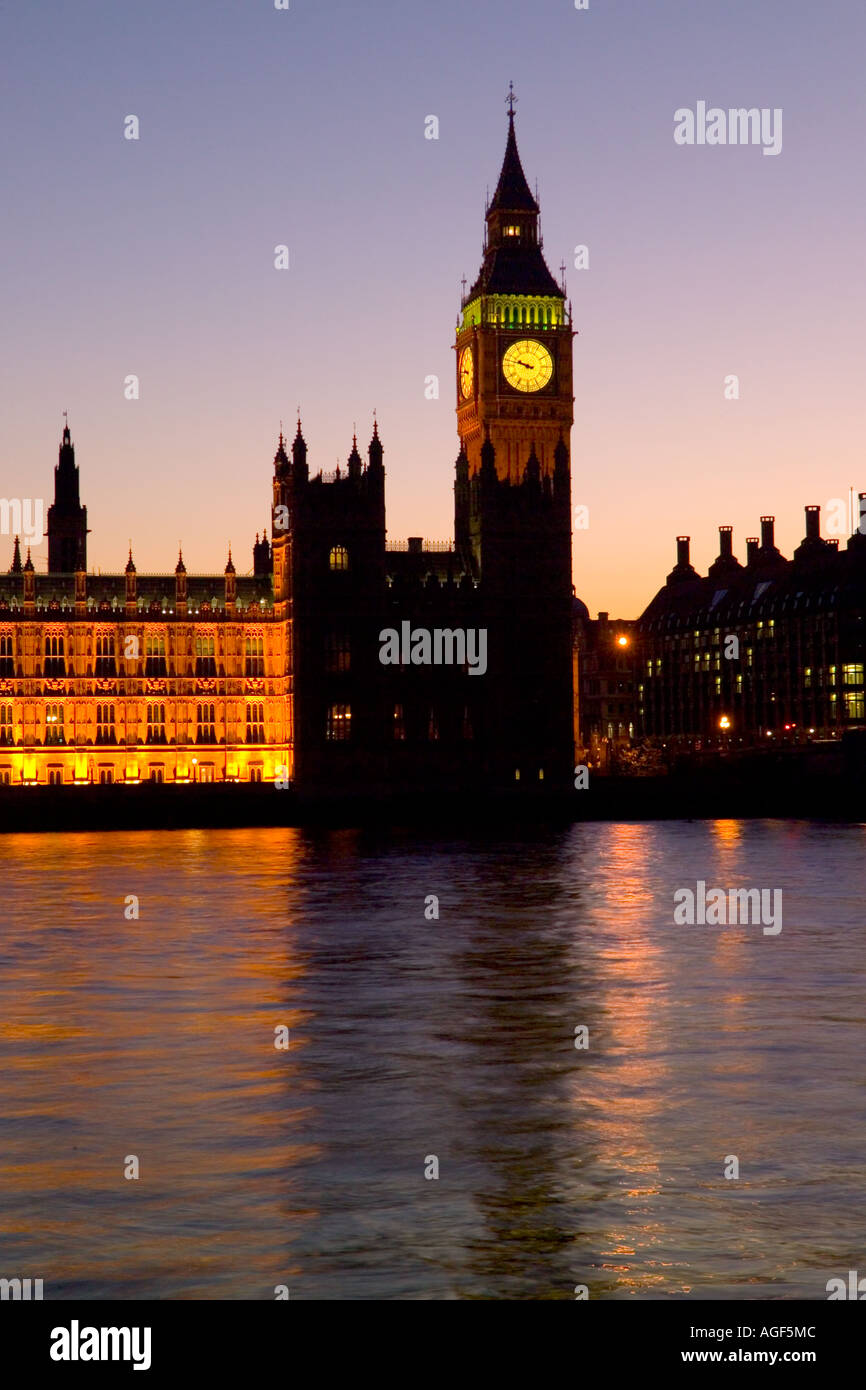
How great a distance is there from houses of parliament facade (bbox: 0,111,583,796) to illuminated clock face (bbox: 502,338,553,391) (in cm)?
1874

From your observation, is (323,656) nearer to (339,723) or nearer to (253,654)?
(339,723)

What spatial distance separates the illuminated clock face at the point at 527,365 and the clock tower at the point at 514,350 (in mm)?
74

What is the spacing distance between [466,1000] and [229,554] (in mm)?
96221

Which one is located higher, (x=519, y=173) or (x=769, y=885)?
(x=519, y=173)

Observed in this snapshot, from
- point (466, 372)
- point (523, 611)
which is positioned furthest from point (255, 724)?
point (466, 372)

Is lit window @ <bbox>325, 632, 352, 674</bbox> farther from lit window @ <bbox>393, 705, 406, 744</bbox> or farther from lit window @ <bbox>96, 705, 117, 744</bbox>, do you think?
lit window @ <bbox>96, 705, 117, 744</bbox>

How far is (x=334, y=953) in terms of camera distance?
128ft

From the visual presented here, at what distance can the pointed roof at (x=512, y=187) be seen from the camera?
149 meters

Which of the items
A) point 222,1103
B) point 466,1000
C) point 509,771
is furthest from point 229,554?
point 222,1103

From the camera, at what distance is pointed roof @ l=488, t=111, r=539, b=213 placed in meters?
149

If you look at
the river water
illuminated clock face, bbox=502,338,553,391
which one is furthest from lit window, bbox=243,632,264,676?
the river water

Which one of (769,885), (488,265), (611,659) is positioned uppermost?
(488,265)

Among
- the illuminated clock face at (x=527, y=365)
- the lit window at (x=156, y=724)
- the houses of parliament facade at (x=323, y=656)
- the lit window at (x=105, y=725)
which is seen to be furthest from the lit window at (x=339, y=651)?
the illuminated clock face at (x=527, y=365)
